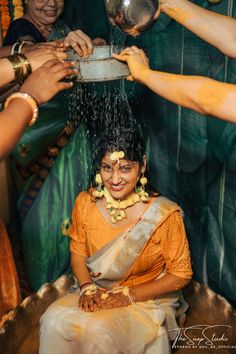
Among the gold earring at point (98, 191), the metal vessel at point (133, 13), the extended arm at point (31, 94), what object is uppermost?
the metal vessel at point (133, 13)

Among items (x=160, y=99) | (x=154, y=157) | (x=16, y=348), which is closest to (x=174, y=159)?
(x=154, y=157)

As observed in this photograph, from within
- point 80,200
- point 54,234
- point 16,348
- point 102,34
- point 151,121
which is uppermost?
point 102,34

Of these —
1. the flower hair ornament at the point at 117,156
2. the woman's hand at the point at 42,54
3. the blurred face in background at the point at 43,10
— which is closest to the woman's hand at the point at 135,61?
the woman's hand at the point at 42,54

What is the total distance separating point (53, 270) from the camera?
3.23 metres

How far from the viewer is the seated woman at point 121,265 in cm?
218

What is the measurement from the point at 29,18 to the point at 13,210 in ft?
5.49

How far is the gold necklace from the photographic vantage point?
238cm

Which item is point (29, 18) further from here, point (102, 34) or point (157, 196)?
point (157, 196)

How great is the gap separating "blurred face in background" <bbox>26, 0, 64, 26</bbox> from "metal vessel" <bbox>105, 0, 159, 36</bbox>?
4.17ft

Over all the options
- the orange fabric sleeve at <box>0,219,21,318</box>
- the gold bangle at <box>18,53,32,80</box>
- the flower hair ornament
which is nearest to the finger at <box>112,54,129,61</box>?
the gold bangle at <box>18,53,32,80</box>

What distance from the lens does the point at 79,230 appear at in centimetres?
248

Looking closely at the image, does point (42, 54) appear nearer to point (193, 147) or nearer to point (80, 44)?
point (80, 44)

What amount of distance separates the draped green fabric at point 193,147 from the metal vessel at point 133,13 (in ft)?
2.69

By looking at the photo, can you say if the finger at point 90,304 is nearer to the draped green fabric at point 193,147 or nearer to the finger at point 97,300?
the finger at point 97,300
